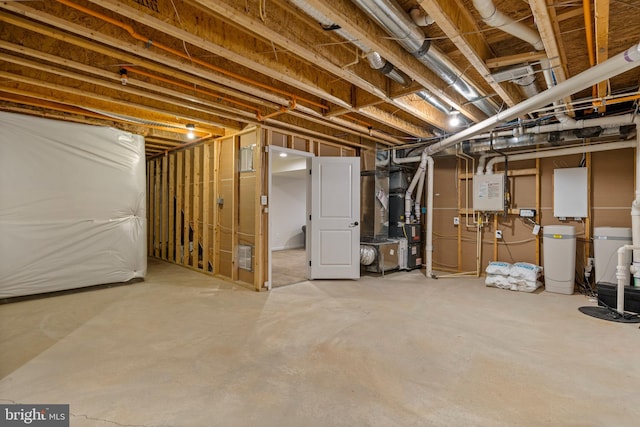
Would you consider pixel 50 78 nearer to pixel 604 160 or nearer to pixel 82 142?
pixel 82 142

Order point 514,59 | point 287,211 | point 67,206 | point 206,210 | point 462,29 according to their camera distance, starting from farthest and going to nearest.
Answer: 1. point 287,211
2. point 206,210
3. point 67,206
4. point 514,59
5. point 462,29

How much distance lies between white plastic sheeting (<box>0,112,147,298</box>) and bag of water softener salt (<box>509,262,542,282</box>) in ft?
18.4

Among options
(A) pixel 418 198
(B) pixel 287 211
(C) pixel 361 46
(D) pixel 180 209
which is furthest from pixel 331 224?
(B) pixel 287 211

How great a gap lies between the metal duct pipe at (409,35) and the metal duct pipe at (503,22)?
41cm

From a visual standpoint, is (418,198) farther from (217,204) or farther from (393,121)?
(217,204)

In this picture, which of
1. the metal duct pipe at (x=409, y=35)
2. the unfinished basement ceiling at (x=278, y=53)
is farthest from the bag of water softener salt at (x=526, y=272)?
the metal duct pipe at (x=409, y=35)

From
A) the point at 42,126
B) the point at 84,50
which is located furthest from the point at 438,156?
the point at 42,126

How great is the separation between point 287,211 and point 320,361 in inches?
284

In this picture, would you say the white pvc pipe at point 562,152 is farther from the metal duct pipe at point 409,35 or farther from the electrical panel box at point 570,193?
the metal duct pipe at point 409,35

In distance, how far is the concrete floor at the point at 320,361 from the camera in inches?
69.4

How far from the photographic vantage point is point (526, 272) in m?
4.38

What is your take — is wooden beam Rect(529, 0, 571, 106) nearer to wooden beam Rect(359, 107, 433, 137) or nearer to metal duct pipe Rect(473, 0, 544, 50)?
metal duct pipe Rect(473, 0, 544, 50)

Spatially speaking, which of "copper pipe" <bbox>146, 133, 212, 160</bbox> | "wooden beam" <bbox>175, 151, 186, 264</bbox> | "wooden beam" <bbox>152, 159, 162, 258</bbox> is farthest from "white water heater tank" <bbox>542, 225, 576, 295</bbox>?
"wooden beam" <bbox>152, 159, 162, 258</bbox>

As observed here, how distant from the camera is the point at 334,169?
196 inches
